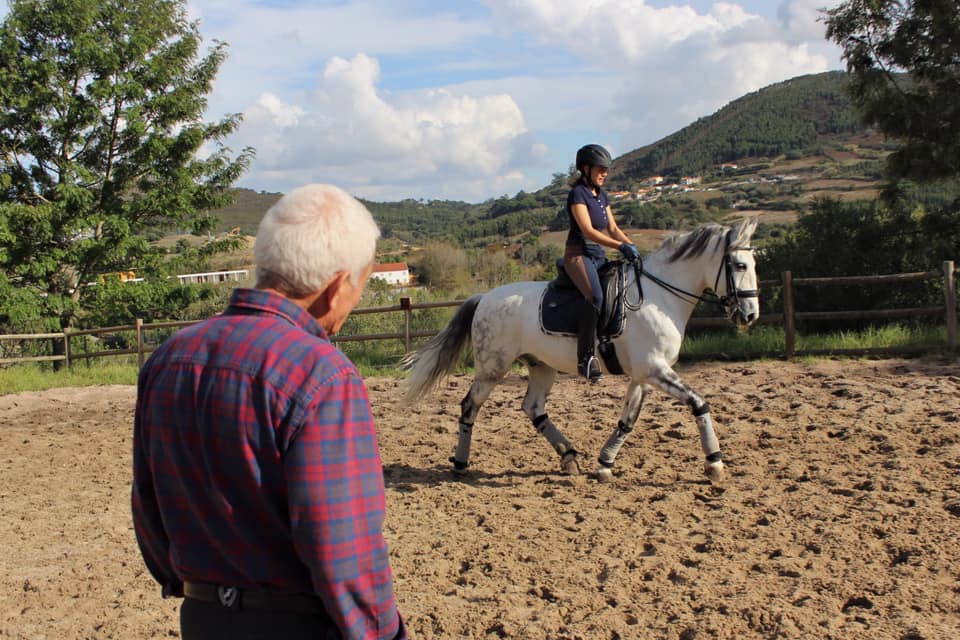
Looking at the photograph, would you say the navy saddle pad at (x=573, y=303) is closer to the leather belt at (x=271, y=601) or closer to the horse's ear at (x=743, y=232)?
the horse's ear at (x=743, y=232)

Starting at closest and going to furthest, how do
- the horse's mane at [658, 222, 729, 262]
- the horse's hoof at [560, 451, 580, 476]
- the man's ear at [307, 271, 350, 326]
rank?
1. the man's ear at [307, 271, 350, 326]
2. the horse's mane at [658, 222, 729, 262]
3. the horse's hoof at [560, 451, 580, 476]

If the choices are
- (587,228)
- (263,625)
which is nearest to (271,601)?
(263,625)

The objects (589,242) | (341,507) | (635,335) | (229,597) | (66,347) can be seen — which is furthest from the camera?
(66,347)

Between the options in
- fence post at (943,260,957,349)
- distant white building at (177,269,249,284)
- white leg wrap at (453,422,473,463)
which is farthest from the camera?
distant white building at (177,269,249,284)

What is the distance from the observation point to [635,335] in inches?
249

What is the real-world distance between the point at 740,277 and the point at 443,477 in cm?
309

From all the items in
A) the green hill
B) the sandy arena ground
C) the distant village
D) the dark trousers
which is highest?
the green hill

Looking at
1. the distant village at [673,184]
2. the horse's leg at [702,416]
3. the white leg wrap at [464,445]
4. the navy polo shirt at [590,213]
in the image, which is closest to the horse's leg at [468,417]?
the white leg wrap at [464,445]

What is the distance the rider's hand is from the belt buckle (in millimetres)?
4968

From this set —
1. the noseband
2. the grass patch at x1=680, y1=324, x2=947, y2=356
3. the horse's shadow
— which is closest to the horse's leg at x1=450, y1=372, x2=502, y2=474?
the horse's shadow

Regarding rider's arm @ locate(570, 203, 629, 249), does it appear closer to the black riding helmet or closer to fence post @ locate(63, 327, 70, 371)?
the black riding helmet

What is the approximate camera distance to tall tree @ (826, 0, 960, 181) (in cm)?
1487

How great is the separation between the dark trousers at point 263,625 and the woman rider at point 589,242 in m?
4.84

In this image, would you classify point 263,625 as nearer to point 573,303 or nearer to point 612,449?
point 612,449
